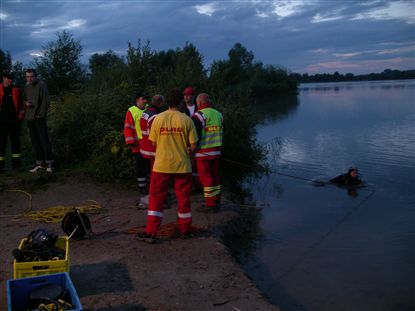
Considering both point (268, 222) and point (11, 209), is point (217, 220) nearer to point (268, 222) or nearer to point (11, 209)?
point (268, 222)

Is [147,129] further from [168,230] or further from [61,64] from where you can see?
[61,64]

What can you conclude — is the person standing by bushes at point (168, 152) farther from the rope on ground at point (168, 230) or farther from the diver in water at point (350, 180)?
the diver in water at point (350, 180)

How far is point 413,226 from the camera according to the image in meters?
9.09

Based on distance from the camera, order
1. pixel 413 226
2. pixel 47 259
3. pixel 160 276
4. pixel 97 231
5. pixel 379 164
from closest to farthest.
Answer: pixel 47 259 → pixel 160 276 → pixel 97 231 → pixel 413 226 → pixel 379 164

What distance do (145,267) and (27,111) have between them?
19.1 ft

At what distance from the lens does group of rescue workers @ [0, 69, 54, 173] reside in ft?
32.3

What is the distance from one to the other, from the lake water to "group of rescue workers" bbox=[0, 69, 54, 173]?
5132 mm

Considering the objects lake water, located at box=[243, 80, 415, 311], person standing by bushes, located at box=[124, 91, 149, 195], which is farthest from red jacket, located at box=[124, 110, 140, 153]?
lake water, located at box=[243, 80, 415, 311]

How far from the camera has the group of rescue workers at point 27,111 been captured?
9836 millimetres

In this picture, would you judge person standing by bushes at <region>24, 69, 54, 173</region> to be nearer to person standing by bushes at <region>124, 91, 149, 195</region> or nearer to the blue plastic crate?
person standing by bushes at <region>124, 91, 149, 195</region>

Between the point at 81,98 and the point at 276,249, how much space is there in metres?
6.81

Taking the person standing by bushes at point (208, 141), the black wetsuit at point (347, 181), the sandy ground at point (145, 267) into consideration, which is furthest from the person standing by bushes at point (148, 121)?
the black wetsuit at point (347, 181)

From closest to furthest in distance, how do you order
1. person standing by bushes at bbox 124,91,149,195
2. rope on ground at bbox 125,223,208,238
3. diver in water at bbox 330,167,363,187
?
rope on ground at bbox 125,223,208,238 < person standing by bushes at bbox 124,91,149,195 < diver in water at bbox 330,167,363,187

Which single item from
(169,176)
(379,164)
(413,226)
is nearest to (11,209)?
(169,176)
